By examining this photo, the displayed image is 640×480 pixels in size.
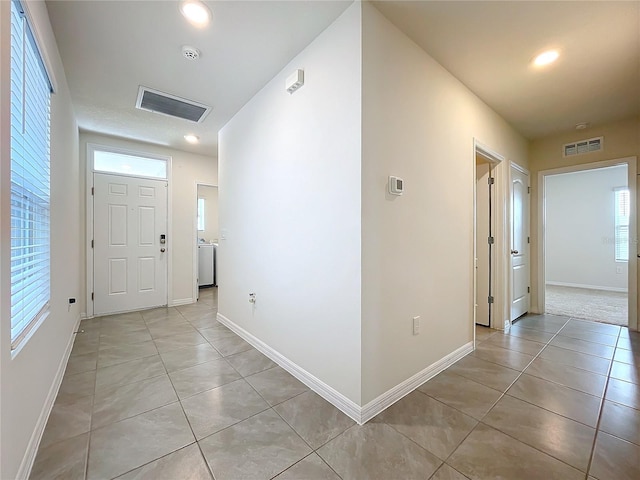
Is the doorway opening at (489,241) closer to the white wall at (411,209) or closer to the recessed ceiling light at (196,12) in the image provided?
the white wall at (411,209)

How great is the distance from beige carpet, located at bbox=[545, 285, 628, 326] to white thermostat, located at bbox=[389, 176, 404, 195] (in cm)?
388

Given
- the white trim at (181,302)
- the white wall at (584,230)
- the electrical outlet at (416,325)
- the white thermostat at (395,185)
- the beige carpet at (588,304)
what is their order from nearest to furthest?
the white thermostat at (395,185)
the electrical outlet at (416,325)
the beige carpet at (588,304)
the white trim at (181,302)
the white wall at (584,230)

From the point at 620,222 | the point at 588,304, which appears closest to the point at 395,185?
the point at 588,304

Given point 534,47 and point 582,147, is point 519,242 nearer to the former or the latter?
point 582,147

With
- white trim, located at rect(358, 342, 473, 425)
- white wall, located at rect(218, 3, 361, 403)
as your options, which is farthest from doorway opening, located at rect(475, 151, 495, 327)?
white wall, located at rect(218, 3, 361, 403)

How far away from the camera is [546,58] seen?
2230mm

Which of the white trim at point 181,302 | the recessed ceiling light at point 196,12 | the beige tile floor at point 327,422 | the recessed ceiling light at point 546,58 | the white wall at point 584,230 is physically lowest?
the beige tile floor at point 327,422

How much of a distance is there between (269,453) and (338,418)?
466 mm

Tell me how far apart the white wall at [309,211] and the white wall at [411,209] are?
10cm

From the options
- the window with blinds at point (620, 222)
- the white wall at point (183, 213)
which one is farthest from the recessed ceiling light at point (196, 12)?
the window with blinds at point (620, 222)

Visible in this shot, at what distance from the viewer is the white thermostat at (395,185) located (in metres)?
1.85

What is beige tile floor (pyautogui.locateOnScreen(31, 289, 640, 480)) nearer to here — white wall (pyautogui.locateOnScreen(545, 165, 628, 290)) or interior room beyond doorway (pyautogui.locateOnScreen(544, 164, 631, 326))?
interior room beyond doorway (pyautogui.locateOnScreen(544, 164, 631, 326))

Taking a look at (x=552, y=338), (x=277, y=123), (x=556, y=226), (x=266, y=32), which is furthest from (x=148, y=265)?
(x=556, y=226)

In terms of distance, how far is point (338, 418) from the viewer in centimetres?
171
